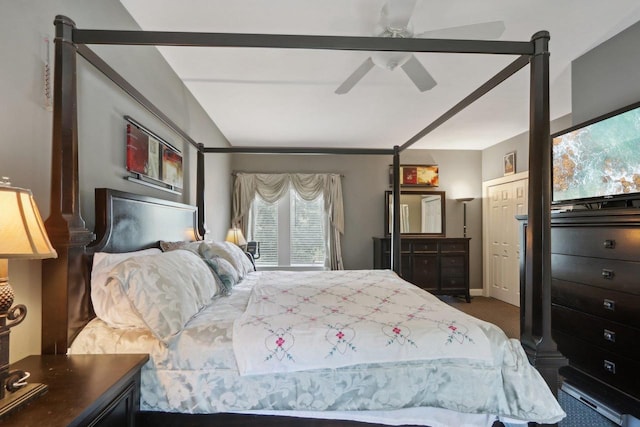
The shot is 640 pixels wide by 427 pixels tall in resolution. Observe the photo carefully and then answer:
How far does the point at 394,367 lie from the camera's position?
4.34 feet

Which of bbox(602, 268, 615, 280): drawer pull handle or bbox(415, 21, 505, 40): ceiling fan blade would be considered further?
bbox(602, 268, 615, 280): drawer pull handle

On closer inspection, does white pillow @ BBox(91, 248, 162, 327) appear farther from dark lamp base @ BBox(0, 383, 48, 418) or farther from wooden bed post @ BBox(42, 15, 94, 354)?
dark lamp base @ BBox(0, 383, 48, 418)

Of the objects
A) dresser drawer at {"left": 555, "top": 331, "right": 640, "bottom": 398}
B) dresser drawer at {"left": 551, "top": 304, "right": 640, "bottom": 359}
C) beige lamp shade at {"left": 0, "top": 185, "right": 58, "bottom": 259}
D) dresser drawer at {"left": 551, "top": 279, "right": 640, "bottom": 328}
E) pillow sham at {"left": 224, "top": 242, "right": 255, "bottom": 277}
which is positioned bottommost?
dresser drawer at {"left": 555, "top": 331, "right": 640, "bottom": 398}

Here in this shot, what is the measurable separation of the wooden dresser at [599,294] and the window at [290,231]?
349 cm

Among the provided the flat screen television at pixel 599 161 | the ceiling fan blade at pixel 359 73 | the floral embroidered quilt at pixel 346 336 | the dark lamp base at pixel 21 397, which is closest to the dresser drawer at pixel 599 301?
the flat screen television at pixel 599 161

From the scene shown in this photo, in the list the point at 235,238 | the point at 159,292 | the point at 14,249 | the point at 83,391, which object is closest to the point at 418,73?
the point at 159,292

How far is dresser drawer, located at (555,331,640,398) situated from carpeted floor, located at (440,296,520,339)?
135 centimetres

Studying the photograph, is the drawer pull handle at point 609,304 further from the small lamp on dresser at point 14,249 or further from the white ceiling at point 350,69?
the small lamp on dresser at point 14,249

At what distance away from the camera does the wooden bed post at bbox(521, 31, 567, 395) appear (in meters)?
1.33

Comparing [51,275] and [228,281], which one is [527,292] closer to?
[228,281]

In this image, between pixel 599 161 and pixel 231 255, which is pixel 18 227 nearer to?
pixel 231 255

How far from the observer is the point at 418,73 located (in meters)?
2.27

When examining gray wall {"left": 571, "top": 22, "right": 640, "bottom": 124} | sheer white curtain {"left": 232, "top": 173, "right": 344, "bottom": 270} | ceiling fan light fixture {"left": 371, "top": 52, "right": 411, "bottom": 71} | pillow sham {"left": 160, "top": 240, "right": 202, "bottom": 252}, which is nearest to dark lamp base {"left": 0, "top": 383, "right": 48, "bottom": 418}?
pillow sham {"left": 160, "top": 240, "right": 202, "bottom": 252}

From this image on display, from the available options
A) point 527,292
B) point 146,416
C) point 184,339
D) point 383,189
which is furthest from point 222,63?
point 383,189
